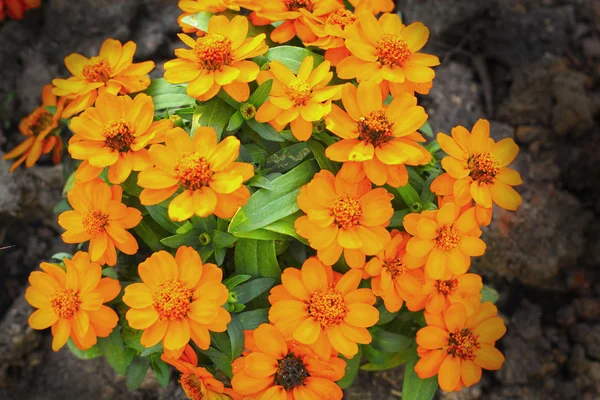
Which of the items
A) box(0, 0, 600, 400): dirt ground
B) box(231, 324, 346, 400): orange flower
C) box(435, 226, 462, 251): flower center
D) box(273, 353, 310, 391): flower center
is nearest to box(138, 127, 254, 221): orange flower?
box(231, 324, 346, 400): orange flower

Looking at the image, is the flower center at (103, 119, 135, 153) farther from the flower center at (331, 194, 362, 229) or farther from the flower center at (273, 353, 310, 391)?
the flower center at (273, 353, 310, 391)

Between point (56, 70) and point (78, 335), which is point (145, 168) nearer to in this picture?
point (78, 335)

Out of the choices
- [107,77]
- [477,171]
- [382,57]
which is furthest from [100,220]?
[477,171]

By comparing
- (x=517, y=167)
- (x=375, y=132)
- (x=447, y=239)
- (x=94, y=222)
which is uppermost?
(x=375, y=132)

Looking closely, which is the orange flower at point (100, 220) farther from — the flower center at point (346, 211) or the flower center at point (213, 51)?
the flower center at point (346, 211)

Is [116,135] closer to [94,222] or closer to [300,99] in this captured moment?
[94,222]

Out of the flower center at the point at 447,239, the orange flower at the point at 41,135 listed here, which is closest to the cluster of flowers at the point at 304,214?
the flower center at the point at 447,239

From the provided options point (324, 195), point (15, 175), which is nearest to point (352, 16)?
point (324, 195)
